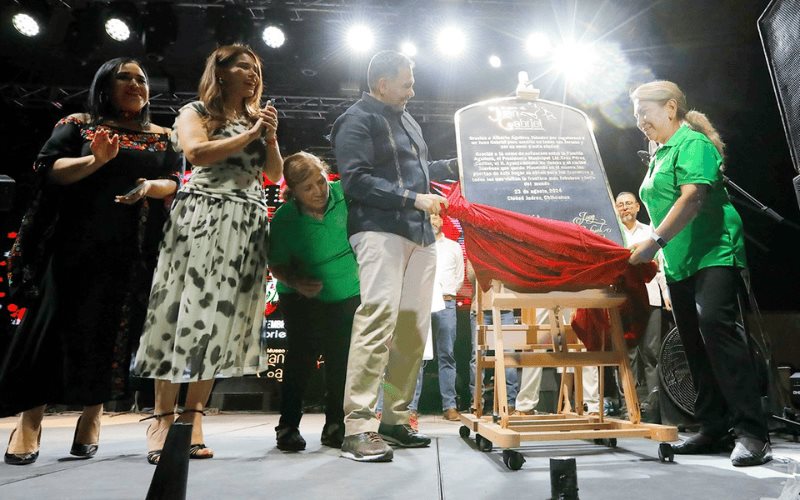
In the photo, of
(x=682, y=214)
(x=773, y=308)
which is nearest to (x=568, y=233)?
(x=682, y=214)

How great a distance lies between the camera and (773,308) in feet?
17.8

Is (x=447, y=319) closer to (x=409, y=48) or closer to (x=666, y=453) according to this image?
(x=666, y=453)

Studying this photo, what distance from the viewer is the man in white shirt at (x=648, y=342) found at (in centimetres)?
362

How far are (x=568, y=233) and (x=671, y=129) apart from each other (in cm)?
76

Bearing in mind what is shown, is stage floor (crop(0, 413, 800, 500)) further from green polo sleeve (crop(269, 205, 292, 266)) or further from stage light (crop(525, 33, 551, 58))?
stage light (crop(525, 33, 551, 58))

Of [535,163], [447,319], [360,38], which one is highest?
[360,38]

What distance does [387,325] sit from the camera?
215 centimetres

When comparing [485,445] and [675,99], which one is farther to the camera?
[675,99]

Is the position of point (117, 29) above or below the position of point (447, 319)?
above

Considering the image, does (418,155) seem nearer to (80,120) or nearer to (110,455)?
(80,120)

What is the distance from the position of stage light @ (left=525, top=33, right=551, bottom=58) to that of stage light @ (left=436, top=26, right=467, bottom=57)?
2.58 feet

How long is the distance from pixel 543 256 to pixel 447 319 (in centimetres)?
279

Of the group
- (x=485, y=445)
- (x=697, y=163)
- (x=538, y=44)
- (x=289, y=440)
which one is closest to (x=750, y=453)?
(x=485, y=445)

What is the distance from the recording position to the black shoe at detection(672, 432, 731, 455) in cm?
224
